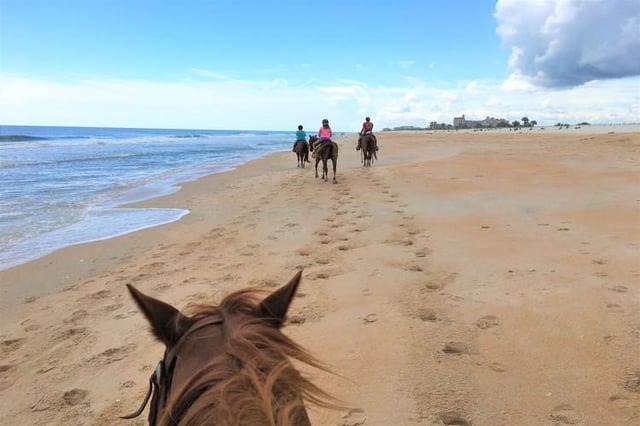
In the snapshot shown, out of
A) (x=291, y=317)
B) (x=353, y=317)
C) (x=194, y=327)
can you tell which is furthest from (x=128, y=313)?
(x=194, y=327)

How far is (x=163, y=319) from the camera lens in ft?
5.42

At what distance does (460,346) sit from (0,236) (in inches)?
334

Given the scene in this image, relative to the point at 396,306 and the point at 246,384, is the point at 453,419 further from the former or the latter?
the point at 246,384

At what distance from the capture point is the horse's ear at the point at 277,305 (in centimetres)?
165

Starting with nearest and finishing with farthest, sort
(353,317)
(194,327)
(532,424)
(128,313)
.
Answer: (194,327), (532,424), (353,317), (128,313)

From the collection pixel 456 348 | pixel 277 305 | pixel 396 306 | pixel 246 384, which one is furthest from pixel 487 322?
pixel 246 384

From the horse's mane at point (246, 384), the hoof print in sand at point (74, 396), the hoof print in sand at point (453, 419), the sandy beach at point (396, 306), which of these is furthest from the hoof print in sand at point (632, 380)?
the hoof print in sand at point (74, 396)

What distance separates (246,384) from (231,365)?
0.10 metres

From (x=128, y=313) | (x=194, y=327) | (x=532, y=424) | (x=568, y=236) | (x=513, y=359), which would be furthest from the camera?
(x=568, y=236)

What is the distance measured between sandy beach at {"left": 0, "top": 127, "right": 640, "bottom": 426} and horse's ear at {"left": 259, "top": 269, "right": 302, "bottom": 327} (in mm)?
514

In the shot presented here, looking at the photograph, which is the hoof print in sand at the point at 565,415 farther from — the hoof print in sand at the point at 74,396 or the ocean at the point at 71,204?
the ocean at the point at 71,204

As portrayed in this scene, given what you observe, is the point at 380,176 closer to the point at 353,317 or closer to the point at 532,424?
the point at 353,317

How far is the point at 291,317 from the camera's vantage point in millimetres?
4430

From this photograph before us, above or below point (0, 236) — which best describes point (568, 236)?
above
